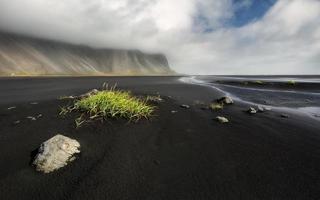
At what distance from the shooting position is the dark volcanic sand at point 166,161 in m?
5.57

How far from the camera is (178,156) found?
7.58m

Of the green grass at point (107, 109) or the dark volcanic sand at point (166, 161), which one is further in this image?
the green grass at point (107, 109)

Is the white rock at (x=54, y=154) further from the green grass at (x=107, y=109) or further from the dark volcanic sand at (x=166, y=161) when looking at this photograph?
the green grass at (x=107, y=109)

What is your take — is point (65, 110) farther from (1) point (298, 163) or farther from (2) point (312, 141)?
(2) point (312, 141)

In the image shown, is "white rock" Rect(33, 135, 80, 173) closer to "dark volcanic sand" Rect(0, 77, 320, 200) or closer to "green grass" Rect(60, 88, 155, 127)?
"dark volcanic sand" Rect(0, 77, 320, 200)

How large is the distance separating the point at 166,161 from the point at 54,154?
307 centimetres

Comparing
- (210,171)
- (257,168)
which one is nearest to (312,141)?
(257,168)

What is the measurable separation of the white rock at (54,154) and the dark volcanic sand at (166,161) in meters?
0.21

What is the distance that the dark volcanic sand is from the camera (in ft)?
18.3

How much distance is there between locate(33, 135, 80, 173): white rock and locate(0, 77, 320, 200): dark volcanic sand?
0.69 feet

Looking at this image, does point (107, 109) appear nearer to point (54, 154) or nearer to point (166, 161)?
point (54, 154)

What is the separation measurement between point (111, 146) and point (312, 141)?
765 cm

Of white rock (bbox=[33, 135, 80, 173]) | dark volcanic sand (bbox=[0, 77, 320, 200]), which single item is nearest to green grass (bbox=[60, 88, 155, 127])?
dark volcanic sand (bbox=[0, 77, 320, 200])

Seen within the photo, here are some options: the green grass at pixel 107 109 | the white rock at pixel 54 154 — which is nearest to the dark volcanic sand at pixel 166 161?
the white rock at pixel 54 154
